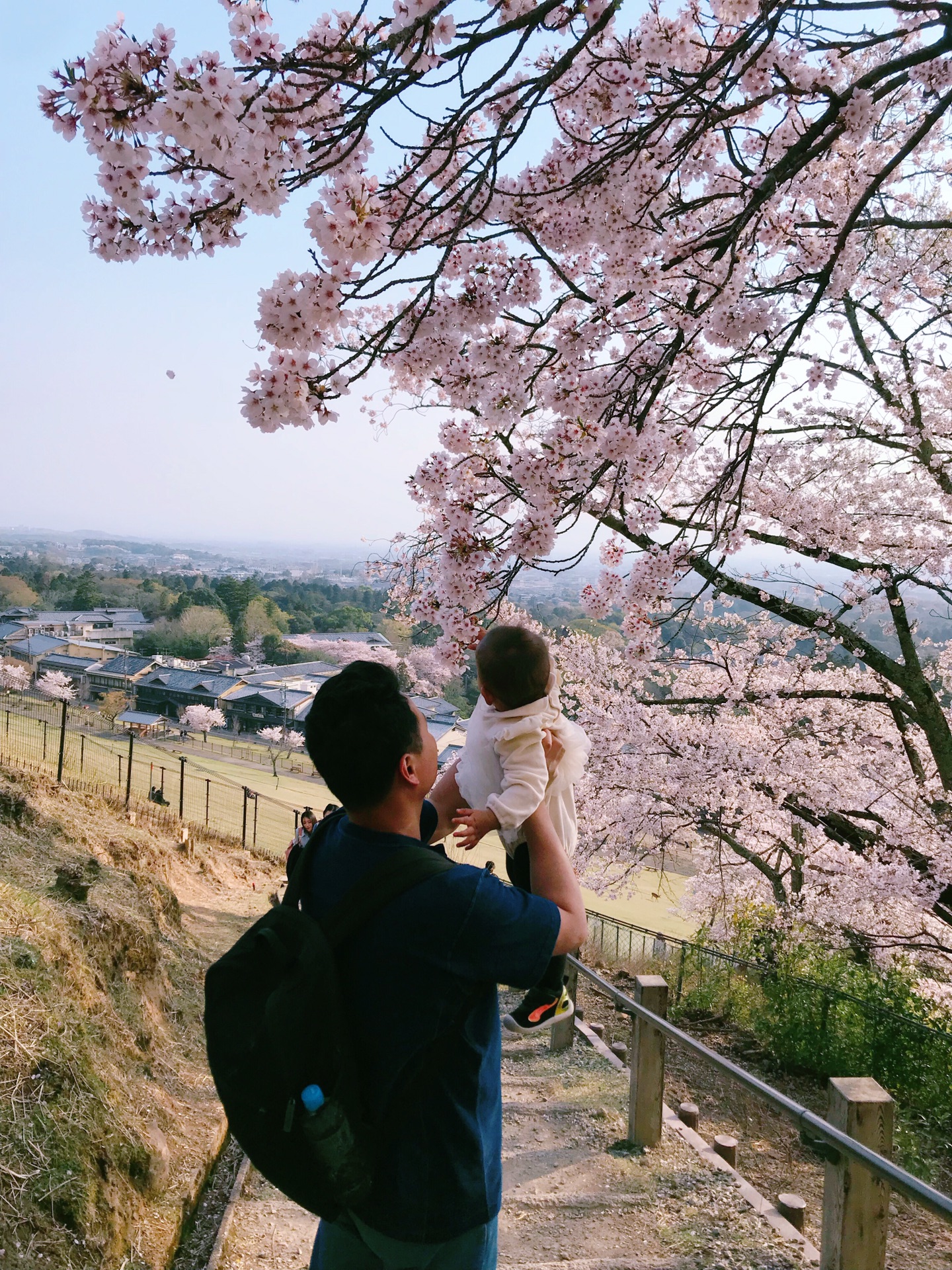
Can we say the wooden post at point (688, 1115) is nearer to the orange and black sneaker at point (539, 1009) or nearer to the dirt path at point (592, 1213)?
the dirt path at point (592, 1213)

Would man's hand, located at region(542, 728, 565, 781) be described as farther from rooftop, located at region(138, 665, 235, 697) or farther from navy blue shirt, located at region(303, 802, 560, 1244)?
rooftop, located at region(138, 665, 235, 697)

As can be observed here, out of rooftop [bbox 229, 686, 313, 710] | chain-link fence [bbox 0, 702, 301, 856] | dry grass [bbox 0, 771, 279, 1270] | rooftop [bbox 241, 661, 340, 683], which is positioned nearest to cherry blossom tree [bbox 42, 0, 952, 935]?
dry grass [bbox 0, 771, 279, 1270]

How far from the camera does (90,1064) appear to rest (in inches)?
90.3

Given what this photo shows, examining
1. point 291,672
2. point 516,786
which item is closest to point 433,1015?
point 516,786

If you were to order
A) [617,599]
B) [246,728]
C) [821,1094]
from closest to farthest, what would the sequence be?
[617,599] < [821,1094] < [246,728]

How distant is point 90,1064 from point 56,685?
1271 inches

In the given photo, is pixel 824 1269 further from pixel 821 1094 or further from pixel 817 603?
pixel 817 603

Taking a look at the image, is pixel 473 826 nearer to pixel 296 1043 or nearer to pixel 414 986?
pixel 414 986

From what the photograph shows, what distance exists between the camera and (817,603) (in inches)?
248

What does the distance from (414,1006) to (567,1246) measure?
1.73 metres

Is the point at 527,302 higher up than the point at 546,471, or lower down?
higher up

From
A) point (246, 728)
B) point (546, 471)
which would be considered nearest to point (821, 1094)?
point (546, 471)

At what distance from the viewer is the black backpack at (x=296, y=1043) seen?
93cm

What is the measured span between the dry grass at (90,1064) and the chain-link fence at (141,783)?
391 cm
